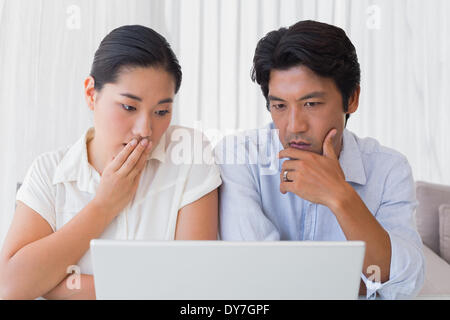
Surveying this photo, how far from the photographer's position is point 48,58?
8.83 feet

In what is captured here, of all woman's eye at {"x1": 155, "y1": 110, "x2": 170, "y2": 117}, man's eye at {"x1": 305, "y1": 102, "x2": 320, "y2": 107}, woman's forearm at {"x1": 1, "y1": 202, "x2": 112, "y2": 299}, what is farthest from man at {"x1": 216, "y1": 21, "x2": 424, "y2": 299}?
woman's forearm at {"x1": 1, "y1": 202, "x2": 112, "y2": 299}

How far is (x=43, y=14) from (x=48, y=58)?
0.24 meters

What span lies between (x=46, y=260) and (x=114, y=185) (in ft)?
A: 0.80

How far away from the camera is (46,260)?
1.16m

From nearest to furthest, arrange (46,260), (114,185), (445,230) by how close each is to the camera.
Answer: (46,260) → (114,185) → (445,230)

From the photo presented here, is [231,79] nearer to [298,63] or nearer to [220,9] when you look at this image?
[220,9]

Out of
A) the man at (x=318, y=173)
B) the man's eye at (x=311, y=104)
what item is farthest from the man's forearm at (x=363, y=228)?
the man's eye at (x=311, y=104)

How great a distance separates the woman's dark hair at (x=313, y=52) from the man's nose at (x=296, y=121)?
5.0 inches

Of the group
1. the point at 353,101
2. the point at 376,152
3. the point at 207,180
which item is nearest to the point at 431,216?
the point at 376,152

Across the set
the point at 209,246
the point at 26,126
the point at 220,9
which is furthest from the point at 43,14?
the point at 209,246

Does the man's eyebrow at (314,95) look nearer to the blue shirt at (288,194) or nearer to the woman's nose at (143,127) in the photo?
the blue shirt at (288,194)

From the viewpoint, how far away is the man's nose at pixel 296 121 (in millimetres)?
1331

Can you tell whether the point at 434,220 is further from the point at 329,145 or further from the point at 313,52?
the point at 313,52

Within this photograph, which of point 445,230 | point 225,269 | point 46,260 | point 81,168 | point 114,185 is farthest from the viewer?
point 445,230
